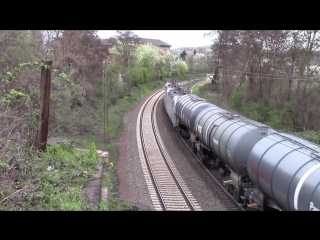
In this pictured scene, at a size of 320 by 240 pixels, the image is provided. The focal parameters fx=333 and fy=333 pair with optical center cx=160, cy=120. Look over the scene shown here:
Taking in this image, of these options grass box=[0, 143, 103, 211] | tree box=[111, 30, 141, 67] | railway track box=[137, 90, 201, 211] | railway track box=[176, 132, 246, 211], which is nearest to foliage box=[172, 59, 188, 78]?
tree box=[111, 30, 141, 67]

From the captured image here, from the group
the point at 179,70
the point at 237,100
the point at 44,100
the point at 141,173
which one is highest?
the point at 179,70

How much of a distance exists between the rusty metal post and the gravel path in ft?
13.9

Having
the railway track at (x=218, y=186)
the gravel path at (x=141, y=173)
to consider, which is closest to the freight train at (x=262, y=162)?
the railway track at (x=218, y=186)

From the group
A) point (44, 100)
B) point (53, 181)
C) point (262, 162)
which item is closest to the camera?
point (262, 162)

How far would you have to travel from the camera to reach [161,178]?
1684cm

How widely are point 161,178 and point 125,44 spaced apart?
4710 centimetres

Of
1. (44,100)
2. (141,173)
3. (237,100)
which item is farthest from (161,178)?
(237,100)

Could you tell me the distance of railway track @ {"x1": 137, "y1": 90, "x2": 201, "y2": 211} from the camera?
13747 millimetres

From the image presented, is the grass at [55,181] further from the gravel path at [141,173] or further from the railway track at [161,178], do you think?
the railway track at [161,178]

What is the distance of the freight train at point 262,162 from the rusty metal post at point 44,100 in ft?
25.1

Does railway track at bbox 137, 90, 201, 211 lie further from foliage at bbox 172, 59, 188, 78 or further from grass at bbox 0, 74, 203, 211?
foliage at bbox 172, 59, 188, 78

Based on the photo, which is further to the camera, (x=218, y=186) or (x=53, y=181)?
(x=218, y=186)

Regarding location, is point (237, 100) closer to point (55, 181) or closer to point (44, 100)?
point (44, 100)
